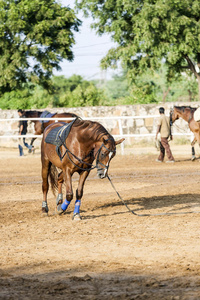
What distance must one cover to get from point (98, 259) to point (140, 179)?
8914 millimetres

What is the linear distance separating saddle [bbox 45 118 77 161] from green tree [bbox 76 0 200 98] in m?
21.7

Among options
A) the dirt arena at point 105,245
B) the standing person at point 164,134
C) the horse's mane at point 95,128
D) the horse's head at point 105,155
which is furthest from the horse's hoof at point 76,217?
the standing person at point 164,134

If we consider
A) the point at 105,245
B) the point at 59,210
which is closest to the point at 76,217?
the point at 59,210

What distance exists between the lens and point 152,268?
582 cm

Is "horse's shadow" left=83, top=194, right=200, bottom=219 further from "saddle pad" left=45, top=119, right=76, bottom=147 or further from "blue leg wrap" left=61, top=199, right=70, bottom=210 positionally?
"saddle pad" left=45, top=119, right=76, bottom=147

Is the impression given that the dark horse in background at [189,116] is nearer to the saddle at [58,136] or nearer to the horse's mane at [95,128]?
the saddle at [58,136]

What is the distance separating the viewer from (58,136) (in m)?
9.50

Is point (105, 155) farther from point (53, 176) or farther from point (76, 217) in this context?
point (53, 176)

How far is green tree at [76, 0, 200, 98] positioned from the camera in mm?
30625

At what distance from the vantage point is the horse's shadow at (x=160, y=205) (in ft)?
32.0

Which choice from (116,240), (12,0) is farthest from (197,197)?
(12,0)

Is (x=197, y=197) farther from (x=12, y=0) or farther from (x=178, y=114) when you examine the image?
(x=12, y=0)

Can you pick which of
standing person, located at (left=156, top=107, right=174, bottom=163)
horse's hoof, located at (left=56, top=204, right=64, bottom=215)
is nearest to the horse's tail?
horse's hoof, located at (left=56, top=204, right=64, bottom=215)

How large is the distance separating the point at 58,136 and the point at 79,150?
62 cm
